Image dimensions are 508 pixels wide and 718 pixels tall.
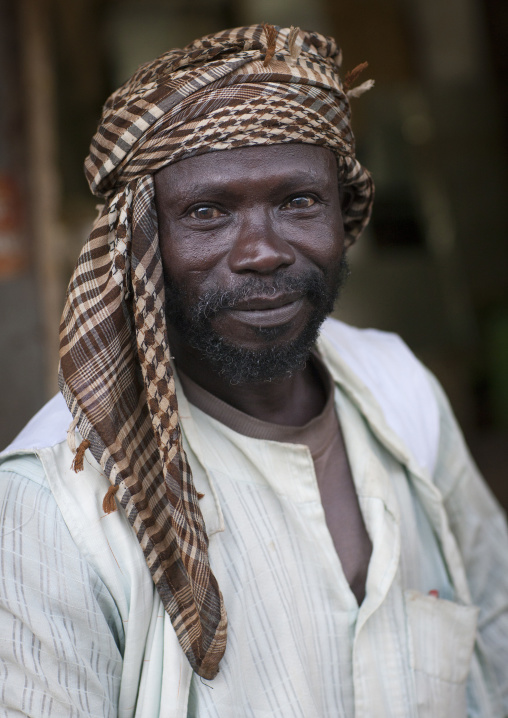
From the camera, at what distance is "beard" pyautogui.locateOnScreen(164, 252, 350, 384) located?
4.67ft

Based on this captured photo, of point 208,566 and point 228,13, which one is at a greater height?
point 228,13

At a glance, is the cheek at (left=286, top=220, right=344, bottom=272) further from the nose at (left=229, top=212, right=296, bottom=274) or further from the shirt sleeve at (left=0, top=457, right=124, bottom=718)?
the shirt sleeve at (left=0, top=457, right=124, bottom=718)

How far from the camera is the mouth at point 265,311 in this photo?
4.69 feet

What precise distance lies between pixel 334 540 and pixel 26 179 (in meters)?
2.04

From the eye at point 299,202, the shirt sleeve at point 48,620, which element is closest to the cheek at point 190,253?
the eye at point 299,202

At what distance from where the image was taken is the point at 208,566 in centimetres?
130

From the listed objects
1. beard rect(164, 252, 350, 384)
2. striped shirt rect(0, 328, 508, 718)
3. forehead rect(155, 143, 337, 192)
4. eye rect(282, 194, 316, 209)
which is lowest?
striped shirt rect(0, 328, 508, 718)

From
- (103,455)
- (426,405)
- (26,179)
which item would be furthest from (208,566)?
(26,179)

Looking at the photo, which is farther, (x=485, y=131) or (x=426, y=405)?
(x=485, y=131)

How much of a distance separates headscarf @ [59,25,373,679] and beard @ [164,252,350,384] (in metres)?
0.12

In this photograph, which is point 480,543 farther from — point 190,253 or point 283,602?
point 190,253

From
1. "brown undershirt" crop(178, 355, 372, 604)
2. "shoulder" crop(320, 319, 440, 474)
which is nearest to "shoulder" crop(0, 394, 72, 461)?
"brown undershirt" crop(178, 355, 372, 604)

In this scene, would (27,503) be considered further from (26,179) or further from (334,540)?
(26,179)

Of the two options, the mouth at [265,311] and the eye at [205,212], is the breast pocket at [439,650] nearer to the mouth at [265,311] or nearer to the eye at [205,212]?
the mouth at [265,311]
